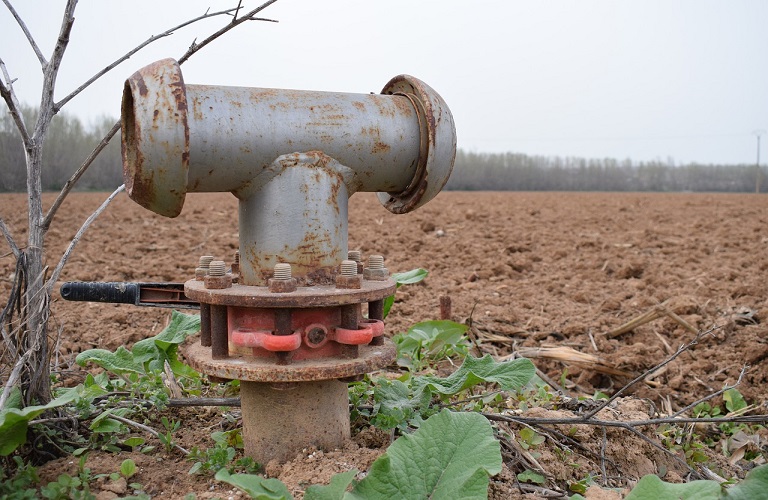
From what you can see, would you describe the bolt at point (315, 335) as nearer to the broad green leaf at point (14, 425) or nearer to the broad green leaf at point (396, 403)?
the broad green leaf at point (396, 403)

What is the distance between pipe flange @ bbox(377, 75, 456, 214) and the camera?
2070 millimetres

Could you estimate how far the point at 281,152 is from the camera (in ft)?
6.37

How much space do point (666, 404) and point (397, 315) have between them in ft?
5.71

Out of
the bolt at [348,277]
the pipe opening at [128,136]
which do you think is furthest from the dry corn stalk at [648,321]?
the pipe opening at [128,136]

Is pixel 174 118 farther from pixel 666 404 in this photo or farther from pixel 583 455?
pixel 666 404

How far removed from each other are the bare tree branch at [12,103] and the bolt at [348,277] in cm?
102

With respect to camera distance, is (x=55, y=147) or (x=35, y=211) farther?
(x=55, y=147)

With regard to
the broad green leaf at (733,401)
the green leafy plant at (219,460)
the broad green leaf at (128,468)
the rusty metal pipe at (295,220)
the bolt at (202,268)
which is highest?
the rusty metal pipe at (295,220)

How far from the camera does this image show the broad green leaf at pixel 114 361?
2.44 m

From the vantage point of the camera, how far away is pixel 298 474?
6.18 feet

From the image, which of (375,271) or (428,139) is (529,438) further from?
(428,139)

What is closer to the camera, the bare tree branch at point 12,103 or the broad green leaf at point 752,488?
the broad green leaf at point 752,488

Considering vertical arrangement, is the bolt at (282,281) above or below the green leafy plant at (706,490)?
above

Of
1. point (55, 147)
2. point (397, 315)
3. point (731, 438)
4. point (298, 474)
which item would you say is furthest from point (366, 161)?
point (55, 147)
